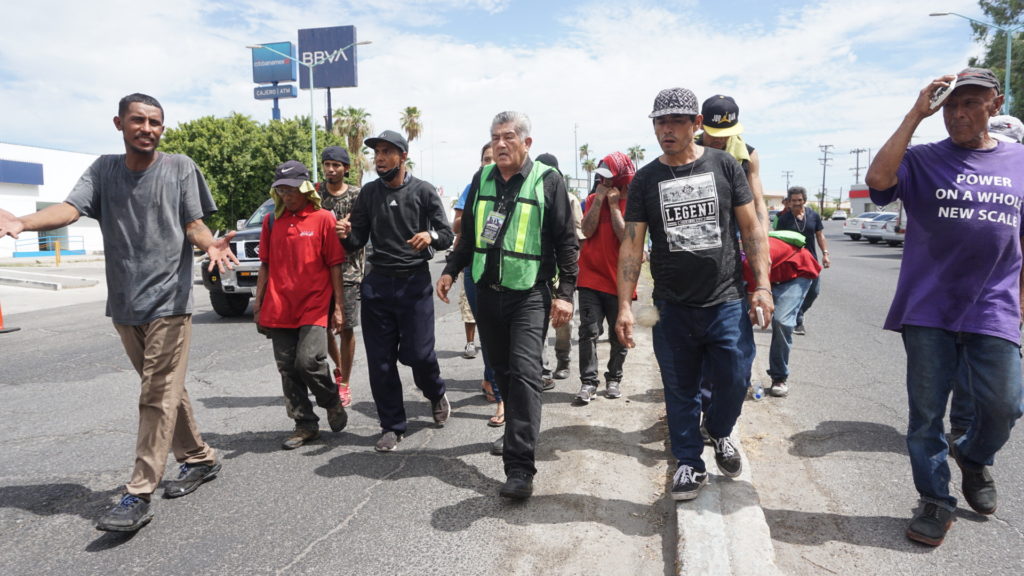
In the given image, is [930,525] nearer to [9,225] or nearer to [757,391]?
[757,391]

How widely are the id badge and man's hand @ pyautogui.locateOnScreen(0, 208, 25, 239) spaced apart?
7.13 feet

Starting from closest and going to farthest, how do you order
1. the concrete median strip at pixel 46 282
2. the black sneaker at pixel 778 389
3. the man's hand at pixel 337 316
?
1. the man's hand at pixel 337 316
2. the black sneaker at pixel 778 389
3. the concrete median strip at pixel 46 282

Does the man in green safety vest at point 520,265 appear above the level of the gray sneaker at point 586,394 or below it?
above

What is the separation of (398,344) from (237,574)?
79.2 inches

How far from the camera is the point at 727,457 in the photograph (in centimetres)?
347

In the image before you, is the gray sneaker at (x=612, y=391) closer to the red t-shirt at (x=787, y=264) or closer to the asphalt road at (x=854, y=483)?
the asphalt road at (x=854, y=483)

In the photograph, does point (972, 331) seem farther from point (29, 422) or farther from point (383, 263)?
point (29, 422)

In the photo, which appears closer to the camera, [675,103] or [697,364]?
[675,103]

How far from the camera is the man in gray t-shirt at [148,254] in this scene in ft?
10.9

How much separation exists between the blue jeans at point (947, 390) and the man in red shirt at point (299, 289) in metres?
3.34

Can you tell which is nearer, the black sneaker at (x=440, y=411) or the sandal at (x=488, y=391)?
the black sneaker at (x=440, y=411)

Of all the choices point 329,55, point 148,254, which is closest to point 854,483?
point 148,254

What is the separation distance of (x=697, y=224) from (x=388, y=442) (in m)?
2.39

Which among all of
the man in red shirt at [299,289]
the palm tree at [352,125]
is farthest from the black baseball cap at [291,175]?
the palm tree at [352,125]
